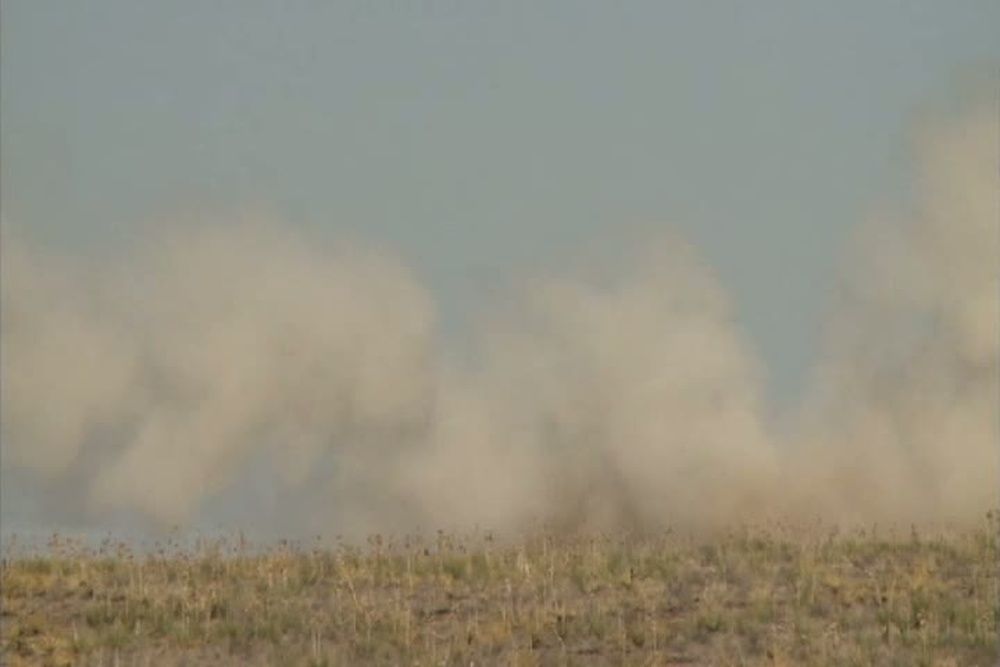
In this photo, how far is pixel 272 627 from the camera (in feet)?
93.4

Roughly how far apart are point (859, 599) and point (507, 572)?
264 inches

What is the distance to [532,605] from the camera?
29531 mm

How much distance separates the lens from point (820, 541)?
34.2 meters

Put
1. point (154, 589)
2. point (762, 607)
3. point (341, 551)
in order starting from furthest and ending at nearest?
point (341, 551)
point (154, 589)
point (762, 607)

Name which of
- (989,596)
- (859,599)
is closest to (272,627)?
(859,599)

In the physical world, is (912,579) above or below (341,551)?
below

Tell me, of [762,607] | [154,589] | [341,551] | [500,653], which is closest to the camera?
[500,653]

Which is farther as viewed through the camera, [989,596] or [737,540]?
[737,540]

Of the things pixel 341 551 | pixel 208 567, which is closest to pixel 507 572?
pixel 341 551

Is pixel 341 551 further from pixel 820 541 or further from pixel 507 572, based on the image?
pixel 820 541

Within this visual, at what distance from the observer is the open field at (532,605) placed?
27.1m

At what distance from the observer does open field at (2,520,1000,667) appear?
27141 millimetres

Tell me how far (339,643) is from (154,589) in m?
5.11

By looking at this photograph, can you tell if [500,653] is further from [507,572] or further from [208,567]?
[208,567]
